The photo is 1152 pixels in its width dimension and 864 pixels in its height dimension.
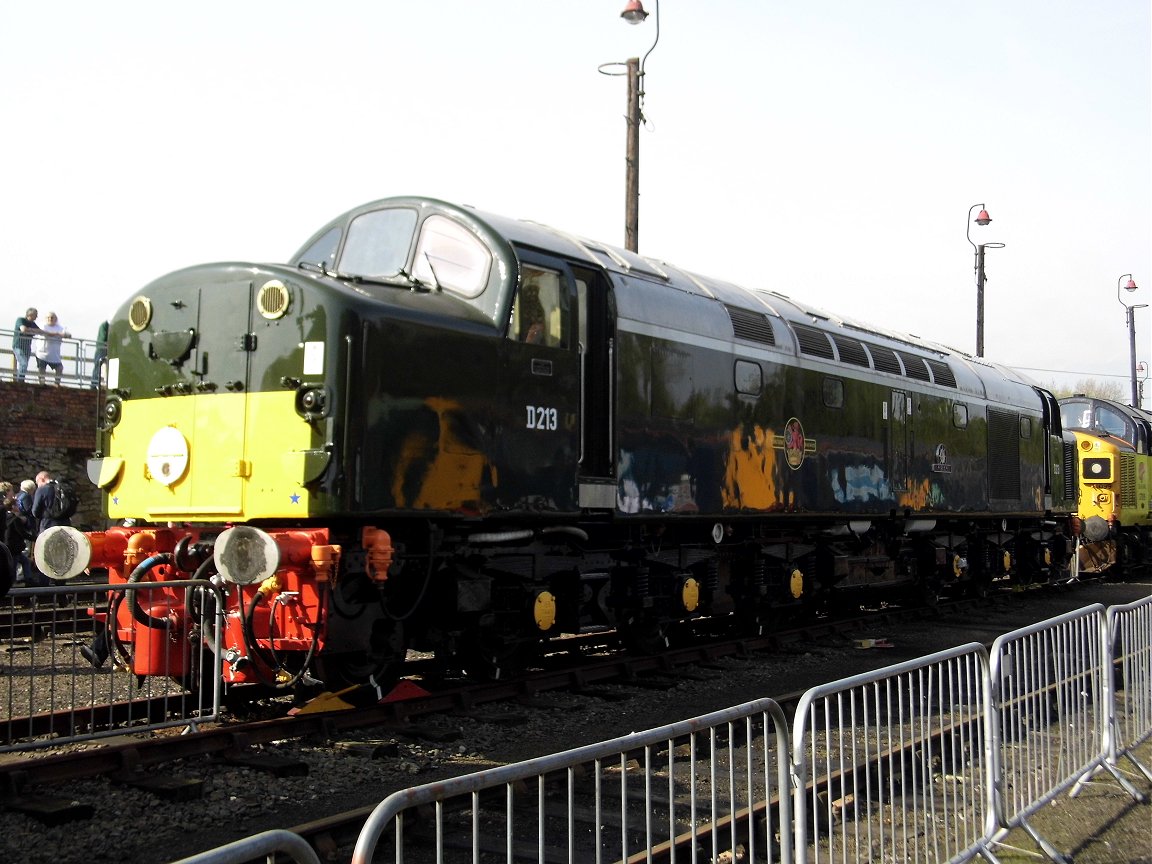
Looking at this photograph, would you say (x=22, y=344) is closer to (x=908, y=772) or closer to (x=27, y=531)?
(x=27, y=531)

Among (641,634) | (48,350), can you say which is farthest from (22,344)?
(641,634)

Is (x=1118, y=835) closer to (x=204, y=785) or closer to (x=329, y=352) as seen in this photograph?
(x=204, y=785)

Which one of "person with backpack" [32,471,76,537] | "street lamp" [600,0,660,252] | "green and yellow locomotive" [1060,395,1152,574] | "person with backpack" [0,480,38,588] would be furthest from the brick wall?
"green and yellow locomotive" [1060,395,1152,574]

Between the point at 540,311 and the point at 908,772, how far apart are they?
4.61 m

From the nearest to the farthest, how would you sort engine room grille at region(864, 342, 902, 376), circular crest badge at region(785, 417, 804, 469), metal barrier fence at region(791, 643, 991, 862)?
metal barrier fence at region(791, 643, 991, 862), circular crest badge at region(785, 417, 804, 469), engine room grille at region(864, 342, 902, 376)

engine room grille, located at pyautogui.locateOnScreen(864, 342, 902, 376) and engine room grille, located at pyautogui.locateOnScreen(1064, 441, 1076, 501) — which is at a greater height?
engine room grille, located at pyautogui.locateOnScreen(864, 342, 902, 376)

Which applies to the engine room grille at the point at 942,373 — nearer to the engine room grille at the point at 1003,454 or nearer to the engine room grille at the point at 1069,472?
the engine room grille at the point at 1003,454

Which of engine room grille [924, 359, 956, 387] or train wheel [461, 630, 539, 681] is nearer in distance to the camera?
train wheel [461, 630, 539, 681]

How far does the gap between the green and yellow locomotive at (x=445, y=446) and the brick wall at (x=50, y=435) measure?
12.6m

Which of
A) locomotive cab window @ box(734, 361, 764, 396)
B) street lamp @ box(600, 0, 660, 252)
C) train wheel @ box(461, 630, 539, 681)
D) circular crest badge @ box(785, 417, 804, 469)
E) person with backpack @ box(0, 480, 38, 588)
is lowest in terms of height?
train wheel @ box(461, 630, 539, 681)

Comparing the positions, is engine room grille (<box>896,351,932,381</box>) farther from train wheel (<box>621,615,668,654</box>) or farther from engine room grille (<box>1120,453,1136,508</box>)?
engine room grille (<box>1120,453,1136,508</box>)

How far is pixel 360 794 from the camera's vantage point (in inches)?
265

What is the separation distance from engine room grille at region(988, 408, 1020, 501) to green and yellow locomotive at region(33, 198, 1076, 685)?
20.2ft

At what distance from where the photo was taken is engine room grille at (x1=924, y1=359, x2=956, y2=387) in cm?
1655
